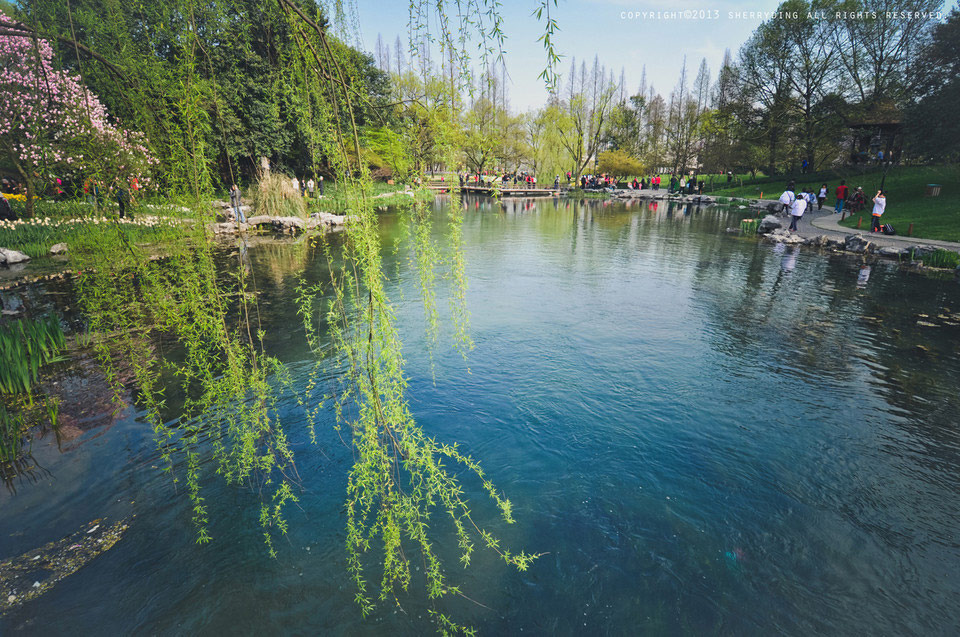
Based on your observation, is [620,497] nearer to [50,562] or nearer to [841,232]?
[50,562]

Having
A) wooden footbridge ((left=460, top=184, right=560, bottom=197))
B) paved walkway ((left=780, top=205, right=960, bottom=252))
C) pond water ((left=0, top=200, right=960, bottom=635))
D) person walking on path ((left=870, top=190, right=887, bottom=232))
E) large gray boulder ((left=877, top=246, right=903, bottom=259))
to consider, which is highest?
wooden footbridge ((left=460, top=184, right=560, bottom=197))

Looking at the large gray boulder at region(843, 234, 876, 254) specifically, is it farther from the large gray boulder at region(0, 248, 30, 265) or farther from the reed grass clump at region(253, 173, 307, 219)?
the large gray boulder at region(0, 248, 30, 265)

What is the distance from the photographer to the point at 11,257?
14.7m

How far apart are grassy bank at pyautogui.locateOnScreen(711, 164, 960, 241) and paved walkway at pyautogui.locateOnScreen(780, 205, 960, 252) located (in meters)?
0.61

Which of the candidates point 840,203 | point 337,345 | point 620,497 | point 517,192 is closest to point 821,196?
point 840,203

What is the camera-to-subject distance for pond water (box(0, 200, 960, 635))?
13.4 feet

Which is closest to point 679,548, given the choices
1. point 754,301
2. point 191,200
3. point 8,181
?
point 191,200

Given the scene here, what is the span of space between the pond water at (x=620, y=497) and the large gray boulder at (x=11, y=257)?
1147 cm

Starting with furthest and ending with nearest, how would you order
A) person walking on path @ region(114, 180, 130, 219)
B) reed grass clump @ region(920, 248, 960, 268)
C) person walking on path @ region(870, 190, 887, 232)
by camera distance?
person walking on path @ region(870, 190, 887, 232), reed grass clump @ region(920, 248, 960, 268), person walking on path @ region(114, 180, 130, 219)

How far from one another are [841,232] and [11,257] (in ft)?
111

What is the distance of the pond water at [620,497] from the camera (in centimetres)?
408

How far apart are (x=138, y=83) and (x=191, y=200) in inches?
54.4

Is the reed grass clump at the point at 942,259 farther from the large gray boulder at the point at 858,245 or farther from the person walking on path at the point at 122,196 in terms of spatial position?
the person walking on path at the point at 122,196

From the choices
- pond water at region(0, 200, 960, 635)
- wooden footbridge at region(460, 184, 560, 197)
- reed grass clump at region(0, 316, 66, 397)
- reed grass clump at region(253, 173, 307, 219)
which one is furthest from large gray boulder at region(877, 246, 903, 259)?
wooden footbridge at region(460, 184, 560, 197)
